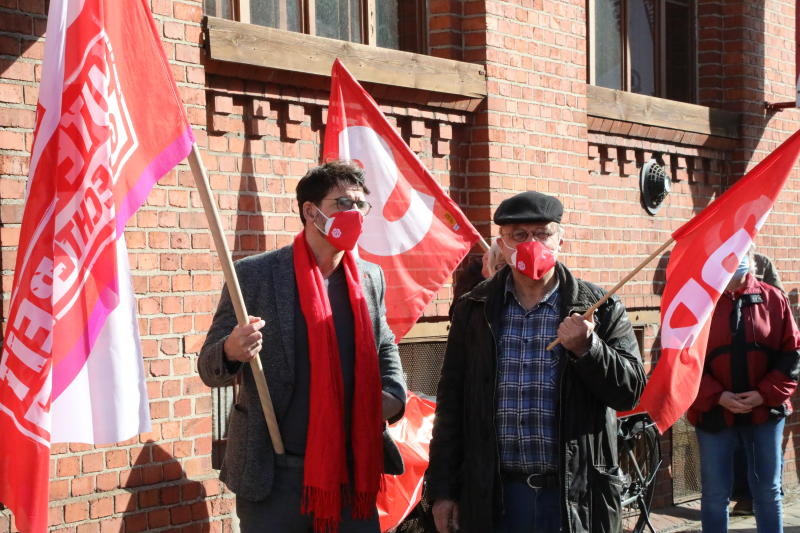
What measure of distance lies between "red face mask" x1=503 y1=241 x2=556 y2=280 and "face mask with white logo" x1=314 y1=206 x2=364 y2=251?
56 cm

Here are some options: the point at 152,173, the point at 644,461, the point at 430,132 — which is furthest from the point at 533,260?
the point at 644,461

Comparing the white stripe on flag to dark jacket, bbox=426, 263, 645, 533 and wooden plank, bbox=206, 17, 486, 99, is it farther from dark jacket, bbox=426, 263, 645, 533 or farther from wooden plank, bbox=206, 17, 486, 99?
wooden plank, bbox=206, 17, 486, 99

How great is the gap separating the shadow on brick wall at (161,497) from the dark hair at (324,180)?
5.89ft

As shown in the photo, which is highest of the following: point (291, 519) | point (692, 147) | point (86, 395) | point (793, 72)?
point (793, 72)

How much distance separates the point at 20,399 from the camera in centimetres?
374

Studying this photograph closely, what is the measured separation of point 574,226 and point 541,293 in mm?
3783

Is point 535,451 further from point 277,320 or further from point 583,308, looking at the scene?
point 277,320

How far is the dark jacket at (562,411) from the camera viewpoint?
4.29 metres

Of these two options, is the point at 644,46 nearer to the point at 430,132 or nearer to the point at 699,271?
the point at 430,132

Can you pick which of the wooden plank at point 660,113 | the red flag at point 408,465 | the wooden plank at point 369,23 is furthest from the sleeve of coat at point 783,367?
the wooden plank at point 369,23

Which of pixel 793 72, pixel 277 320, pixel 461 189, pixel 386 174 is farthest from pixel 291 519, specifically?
pixel 793 72

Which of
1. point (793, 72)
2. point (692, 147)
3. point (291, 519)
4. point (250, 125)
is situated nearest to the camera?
point (291, 519)

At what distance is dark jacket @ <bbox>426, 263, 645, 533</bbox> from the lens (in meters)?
4.29

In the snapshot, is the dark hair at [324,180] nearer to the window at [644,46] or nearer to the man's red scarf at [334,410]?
the man's red scarf at [334,410]
